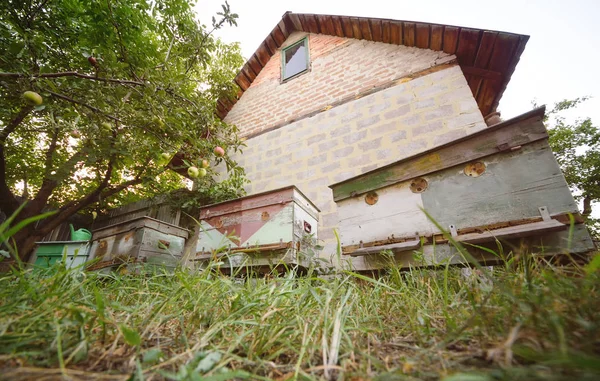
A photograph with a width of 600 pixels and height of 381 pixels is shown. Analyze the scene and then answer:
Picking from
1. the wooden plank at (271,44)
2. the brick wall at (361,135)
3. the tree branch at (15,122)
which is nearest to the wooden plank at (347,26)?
the brick wall at (361,135)

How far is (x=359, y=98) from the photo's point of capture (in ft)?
A: 16.5

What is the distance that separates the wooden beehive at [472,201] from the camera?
5.30 ft

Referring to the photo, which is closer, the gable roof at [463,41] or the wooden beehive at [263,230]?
the wooden beehive at [263,230]

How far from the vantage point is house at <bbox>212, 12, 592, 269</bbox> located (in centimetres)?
409

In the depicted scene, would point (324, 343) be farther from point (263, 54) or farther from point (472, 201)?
point (263, 54)

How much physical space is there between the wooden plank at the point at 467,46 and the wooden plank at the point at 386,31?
4.59ft

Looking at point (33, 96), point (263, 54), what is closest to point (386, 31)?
point (263, 54)

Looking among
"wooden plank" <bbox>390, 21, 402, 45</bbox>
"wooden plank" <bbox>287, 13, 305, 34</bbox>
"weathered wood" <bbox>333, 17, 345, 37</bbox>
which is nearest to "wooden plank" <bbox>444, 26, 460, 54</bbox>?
"wooden plank" <bbox>390, 21, 402, 45</bbox>

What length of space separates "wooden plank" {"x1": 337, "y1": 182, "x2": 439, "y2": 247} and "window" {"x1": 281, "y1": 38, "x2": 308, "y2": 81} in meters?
5.02

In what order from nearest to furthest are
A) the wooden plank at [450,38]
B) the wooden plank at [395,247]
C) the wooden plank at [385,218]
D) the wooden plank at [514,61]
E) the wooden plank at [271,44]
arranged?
1. the wooden plank at [395,247]
2. the wooden plank at [385,218]
3. the wooden plank at [514,61]
4. the wooden plank at [450,38]
5. the wooden plank at [271,44]

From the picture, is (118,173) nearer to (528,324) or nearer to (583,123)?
(528,324)

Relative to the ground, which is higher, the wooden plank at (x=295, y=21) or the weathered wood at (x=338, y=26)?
the wooden plank at (x=295, y=21)

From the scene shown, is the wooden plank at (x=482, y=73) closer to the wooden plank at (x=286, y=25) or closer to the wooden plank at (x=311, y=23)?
the wooden plank at (x=311, y=23)

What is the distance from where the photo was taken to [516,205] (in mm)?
1735
